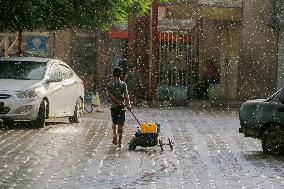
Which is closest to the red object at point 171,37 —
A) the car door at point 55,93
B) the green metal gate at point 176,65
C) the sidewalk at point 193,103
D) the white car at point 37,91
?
the green metal gate at point 176,65

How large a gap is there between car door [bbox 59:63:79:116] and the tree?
7.98ft

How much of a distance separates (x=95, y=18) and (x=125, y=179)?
1615 centimetres

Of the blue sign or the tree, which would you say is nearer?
the tree

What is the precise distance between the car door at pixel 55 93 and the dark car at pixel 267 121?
6.81m

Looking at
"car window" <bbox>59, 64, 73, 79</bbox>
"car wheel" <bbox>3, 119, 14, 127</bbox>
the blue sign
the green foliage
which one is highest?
the green foliage

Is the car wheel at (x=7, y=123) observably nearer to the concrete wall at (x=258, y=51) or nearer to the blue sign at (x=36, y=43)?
the blue sign at (x=36, y=43)

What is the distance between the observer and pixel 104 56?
1673 inches

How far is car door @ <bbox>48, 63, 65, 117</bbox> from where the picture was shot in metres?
22.4

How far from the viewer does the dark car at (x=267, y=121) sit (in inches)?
639

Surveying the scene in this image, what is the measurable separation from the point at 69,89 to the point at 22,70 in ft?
Result: 4.82

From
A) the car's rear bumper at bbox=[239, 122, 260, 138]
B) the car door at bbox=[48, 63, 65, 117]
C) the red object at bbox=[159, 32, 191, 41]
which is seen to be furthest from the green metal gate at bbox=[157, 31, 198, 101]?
the car's rear bumper at bbox=[239, 122, 260, 138]

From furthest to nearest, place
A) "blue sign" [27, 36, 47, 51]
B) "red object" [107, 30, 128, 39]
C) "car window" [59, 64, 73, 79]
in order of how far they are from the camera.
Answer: "red object" [107, 30, 128, 39], "blue sign" [27, 36, 47, 51], "car window" [59, 64, 73, 79]

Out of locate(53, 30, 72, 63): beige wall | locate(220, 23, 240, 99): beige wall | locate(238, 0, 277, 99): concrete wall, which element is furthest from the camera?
locate(53, 30, 72, 63): beige wall

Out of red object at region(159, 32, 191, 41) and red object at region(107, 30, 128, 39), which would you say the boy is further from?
red object at region(107, 30, 128, 39)
